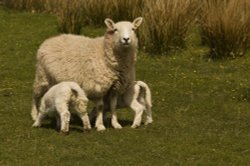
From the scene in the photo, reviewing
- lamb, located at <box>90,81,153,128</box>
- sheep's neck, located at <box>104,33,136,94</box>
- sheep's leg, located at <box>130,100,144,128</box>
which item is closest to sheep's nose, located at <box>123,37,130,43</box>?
sheep's neck, located at <box>104,33,136,94</box>

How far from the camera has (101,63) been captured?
952cm

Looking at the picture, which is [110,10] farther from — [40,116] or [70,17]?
[40,116]

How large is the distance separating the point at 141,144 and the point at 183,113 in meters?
2.09

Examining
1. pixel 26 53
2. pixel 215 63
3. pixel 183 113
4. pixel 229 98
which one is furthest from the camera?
pixel 26 53

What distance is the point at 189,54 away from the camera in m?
15.2

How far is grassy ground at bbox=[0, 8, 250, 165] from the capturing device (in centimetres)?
800

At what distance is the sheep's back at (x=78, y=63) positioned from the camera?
940 centimetres

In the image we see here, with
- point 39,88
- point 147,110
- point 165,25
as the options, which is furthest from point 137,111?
point 165,25

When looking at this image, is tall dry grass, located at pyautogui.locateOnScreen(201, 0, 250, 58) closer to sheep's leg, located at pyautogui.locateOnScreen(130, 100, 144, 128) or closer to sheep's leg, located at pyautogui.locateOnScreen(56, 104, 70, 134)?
sheep's leg, located at pyautogui.locateOnScreen(130, 100, 144, 128)

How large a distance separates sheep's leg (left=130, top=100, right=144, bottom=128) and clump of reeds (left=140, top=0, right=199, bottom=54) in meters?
5.56

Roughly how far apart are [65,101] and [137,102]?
1.19m

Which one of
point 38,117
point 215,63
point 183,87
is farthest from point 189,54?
point 38,117

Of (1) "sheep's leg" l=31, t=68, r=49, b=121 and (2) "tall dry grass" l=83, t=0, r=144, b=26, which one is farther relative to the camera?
(2) "tall dry grass" l=83, t=0, r=144, b=26

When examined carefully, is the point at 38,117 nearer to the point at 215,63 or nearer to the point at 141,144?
the point at 141,144
